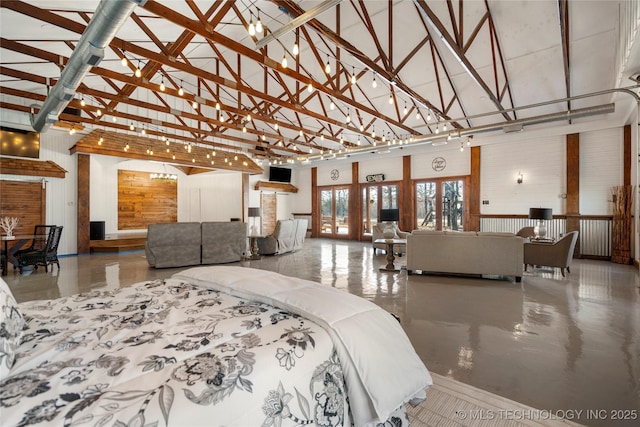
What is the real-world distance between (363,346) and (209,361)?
2.12 feet

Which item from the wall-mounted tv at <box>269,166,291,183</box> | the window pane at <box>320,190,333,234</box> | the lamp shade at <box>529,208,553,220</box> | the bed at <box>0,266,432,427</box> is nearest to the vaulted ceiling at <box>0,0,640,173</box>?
the lamp shade at <box>529,208,553,220</box>

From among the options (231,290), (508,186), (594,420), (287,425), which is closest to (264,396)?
(287,425)

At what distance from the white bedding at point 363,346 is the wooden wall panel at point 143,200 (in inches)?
444

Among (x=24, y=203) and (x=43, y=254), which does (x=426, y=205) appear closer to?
(x=43, y=254)

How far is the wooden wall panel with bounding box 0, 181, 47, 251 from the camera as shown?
7520 millimetres

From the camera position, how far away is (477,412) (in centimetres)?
177

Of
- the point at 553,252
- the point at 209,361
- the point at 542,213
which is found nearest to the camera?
the point at 209,361

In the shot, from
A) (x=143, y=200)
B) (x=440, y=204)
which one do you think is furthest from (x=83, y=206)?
(x=440, y=204)

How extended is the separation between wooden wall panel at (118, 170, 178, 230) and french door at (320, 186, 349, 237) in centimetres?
658

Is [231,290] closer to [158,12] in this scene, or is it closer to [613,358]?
[613,358]

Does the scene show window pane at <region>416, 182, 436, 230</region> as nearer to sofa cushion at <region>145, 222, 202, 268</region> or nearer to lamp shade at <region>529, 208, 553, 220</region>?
lamp shade at <region>529, 208, 553, 220</region>

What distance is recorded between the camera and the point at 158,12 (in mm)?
3596

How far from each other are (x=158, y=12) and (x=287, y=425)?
460 cm

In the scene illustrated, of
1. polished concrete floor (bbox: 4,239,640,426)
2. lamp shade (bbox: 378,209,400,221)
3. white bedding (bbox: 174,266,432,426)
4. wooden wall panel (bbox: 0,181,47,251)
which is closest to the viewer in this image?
white bedding (bbox: 174,266,432,426)
